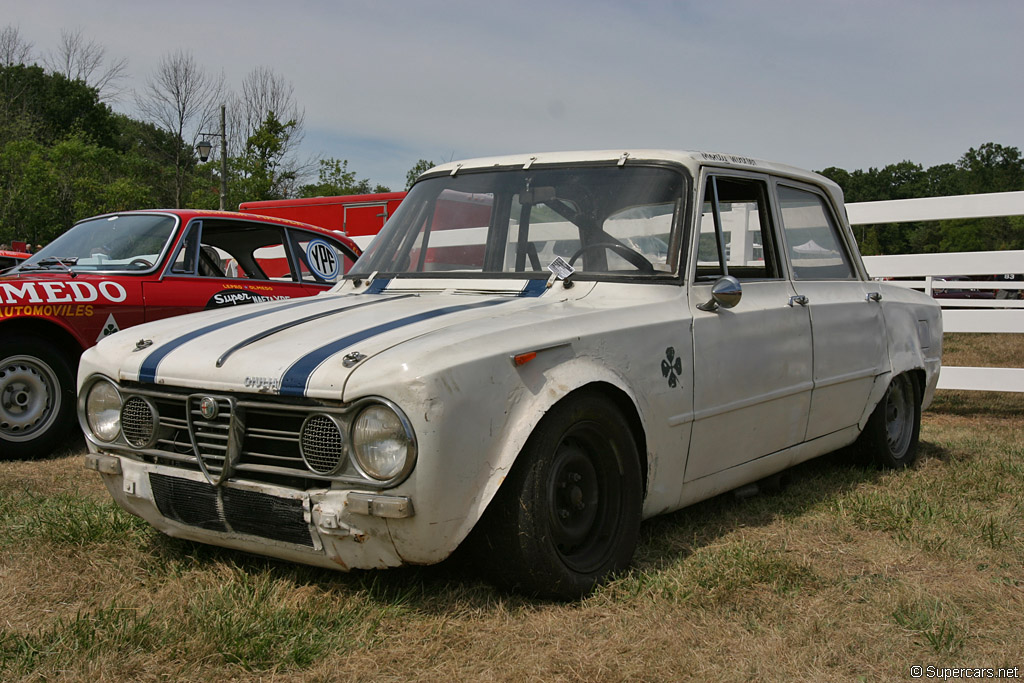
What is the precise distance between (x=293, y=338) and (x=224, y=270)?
393 cm

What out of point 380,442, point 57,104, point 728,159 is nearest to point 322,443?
point 380,442

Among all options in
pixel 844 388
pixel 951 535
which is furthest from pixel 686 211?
pixel 951 535

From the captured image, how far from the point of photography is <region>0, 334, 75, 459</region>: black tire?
5516mm

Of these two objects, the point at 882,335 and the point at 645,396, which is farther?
the point at 882,335

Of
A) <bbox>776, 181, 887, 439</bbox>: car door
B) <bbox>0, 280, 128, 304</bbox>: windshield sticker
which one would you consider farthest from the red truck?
<bbox>776, 181, 887, 439</bbox>: car door

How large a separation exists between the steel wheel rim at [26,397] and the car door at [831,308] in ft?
14.6

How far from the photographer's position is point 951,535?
3.95m

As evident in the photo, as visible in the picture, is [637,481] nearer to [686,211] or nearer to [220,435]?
[686,211]

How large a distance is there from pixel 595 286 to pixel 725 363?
64cm

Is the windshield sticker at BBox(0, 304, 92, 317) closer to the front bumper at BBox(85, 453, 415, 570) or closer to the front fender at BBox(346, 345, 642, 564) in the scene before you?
the front bumper at BBox(85, 453, 415, 570)

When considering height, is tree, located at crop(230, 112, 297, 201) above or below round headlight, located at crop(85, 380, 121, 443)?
above

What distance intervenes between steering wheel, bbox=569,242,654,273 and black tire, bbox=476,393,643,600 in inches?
29.7

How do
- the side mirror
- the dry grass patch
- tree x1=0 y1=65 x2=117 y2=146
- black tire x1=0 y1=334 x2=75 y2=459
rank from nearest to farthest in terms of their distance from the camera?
the dry grass patch, the side mirror, black tire x1=0 y1=334 x2=75 y2=459, tree x1=0 y1=65 x2=117 y2=146

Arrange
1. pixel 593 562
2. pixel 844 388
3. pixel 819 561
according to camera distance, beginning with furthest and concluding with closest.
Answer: pixel 844 388, pixel 819 561, pixel 593 562
